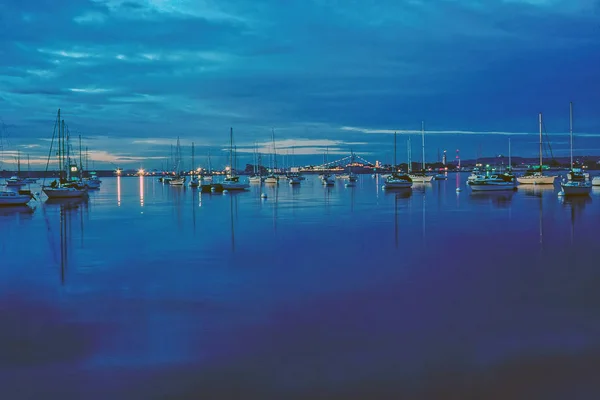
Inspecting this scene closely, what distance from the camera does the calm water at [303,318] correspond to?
7301mm

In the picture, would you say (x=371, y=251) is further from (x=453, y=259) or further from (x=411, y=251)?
(x=453, y=259)

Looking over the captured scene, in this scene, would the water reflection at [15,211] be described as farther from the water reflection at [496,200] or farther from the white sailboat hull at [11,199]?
the water reflection at [496,200]

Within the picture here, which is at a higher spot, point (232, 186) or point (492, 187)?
point (232, 186)

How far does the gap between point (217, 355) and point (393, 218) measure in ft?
73.8

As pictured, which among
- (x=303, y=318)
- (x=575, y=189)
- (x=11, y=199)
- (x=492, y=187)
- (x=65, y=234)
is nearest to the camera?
(x=303, y=318)

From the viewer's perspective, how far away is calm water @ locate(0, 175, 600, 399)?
730 centimetres

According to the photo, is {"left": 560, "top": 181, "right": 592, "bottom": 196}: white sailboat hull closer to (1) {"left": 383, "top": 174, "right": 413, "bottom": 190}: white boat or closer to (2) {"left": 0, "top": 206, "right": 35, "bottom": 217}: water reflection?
(1) {"left": 383, "top": 174, "right": 413, "bottom": 190}: white boat

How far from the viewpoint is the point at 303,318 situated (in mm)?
10211

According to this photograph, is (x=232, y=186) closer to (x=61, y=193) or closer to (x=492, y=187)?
(x=61, y=193)

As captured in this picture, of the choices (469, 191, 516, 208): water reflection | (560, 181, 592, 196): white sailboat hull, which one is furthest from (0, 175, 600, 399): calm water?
(560, 181, 592, 196): white sailboat hull

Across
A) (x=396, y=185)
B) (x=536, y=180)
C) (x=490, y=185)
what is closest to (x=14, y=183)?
(x=396, y=185)

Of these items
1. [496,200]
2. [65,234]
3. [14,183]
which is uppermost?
[14,183]

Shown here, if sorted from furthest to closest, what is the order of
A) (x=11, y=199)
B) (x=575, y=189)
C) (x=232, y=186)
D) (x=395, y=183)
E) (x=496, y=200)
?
1. (x=395, y=183)
2. (x=232, y=186)
3. (x=575, y=189)
4. (x=496, y=200)
5. (x=11, y=199)

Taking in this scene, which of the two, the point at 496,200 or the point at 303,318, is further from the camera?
the point at 496,200
